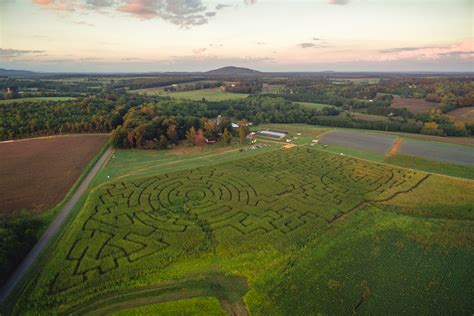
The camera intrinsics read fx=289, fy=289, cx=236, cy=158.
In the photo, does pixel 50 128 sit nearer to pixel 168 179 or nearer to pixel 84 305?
pixel 168 179

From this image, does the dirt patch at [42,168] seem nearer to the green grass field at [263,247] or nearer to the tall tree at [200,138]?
the green grass field at [263,247]

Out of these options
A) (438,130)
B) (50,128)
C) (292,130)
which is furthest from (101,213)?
(438,130)

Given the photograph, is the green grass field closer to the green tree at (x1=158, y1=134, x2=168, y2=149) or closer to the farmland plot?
the farmland plot

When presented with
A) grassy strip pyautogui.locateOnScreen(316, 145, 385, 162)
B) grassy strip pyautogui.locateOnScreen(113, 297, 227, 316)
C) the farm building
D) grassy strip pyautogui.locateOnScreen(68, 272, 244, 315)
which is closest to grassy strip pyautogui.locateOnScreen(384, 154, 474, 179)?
grassy strip pyautogui.locateOnScreen(316, 145, 385, 162)

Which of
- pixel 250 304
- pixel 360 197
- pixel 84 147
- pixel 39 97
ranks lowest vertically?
pixel 250 304

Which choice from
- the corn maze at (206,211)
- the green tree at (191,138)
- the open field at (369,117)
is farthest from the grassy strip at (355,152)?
the open field at (369,117)

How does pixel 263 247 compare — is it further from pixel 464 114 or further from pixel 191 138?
pixel 464 114

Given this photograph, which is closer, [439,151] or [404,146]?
[439,151]

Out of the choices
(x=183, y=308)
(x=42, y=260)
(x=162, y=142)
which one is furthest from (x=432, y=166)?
(x=42, y=260)
